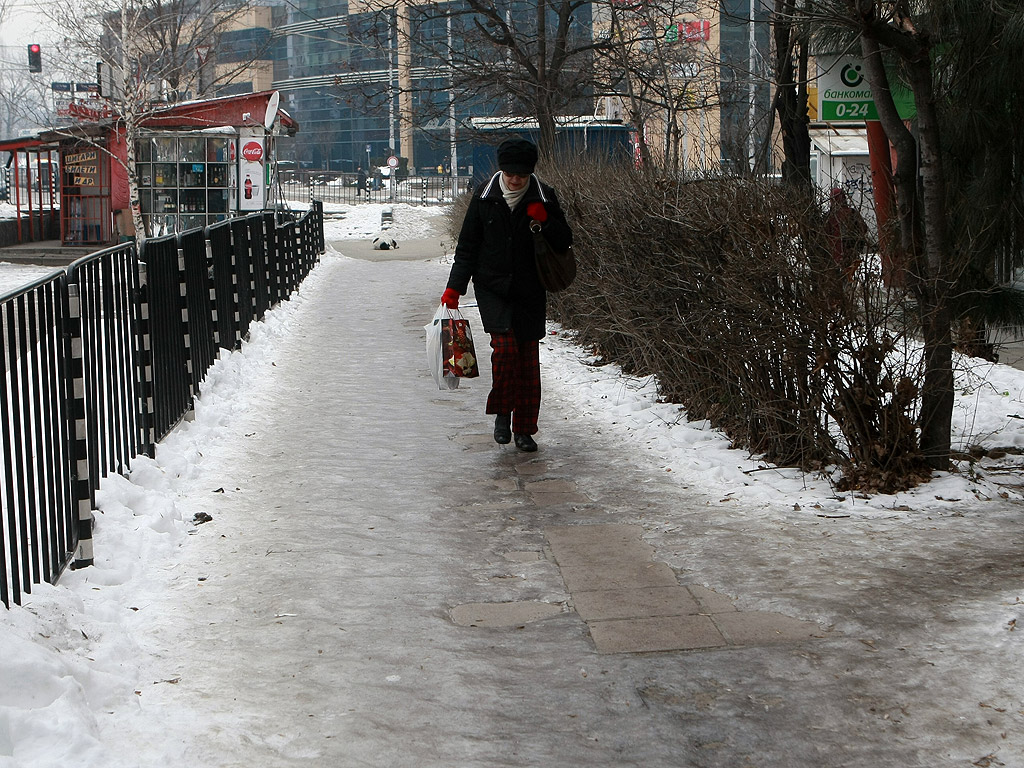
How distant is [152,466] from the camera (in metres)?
6.86

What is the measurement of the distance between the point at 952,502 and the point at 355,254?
2760 centimetres

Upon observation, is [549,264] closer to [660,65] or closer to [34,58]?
[660,65]

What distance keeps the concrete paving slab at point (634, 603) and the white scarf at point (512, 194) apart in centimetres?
296

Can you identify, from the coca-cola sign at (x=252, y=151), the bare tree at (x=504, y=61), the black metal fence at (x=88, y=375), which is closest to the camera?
the black metal fence at (x=88, y=375)

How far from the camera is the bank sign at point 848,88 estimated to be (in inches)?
315

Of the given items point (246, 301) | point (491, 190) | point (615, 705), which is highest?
point (491, 190)

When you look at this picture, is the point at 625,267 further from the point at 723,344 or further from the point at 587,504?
the point at 587,504

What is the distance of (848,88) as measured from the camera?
802 cm

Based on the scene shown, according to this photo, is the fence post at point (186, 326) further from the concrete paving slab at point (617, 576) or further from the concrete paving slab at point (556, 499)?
the concrete paving slab at point (617, 576)

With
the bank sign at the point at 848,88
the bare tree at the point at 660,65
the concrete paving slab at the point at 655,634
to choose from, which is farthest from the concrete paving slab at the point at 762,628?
the bare tree at the point at 660,65

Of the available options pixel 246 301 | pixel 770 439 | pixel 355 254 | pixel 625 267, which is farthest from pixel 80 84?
pixel 770 439

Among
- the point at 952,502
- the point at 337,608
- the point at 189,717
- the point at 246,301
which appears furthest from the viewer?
the point at 246,301

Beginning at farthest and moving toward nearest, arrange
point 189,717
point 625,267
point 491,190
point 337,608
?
point 625,267 → point 491,190 → point 337,608 → point 189,717

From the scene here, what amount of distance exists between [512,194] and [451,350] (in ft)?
3.34
